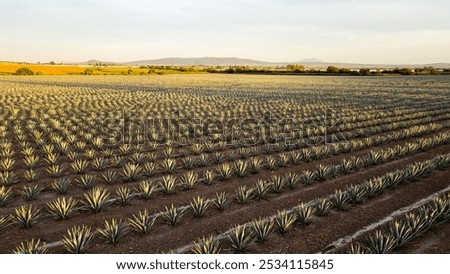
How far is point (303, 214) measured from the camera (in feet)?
21.9

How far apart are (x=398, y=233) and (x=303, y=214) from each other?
5.20 ft

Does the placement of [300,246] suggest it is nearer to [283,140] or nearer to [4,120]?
[283,140]

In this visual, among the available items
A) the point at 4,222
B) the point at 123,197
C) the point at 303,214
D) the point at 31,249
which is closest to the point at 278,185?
the point at 303,214

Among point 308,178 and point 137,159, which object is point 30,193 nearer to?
point 137,159

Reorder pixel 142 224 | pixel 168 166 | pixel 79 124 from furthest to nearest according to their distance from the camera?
pixel 79 124
pixel 168 166
pixel 142 224

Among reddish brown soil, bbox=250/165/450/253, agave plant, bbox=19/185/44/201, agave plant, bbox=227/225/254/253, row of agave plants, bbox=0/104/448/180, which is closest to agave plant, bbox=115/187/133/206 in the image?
agave plant, bbox=19/185/44/201

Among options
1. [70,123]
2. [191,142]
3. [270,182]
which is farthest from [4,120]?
[270,182]

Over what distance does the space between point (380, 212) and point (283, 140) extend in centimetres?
712

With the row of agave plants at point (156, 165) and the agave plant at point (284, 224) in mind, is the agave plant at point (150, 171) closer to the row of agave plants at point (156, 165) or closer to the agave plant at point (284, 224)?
the row of agave plants at point (156, 165)

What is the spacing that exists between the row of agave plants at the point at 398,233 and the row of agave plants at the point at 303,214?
4cm

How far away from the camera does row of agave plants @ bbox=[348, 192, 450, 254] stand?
5594 millimetres

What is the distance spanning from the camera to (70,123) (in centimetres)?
1714

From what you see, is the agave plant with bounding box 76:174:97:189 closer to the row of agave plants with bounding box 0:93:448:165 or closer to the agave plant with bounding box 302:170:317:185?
the row of agave plants with bounding box 0:93:448:165

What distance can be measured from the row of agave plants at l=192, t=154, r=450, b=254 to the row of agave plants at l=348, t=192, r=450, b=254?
0.12 feet
